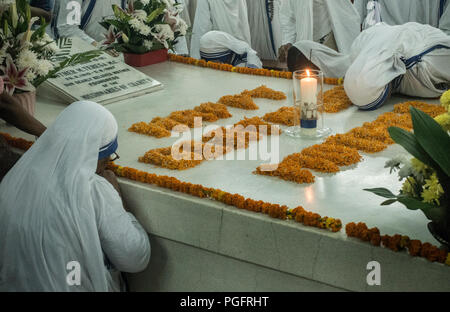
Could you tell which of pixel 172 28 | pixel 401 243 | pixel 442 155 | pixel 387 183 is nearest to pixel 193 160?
pixel 387 183

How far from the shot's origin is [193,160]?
9.12 ft

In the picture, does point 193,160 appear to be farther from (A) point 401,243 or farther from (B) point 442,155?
(B) point 442,155

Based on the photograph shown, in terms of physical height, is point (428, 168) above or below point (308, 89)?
above

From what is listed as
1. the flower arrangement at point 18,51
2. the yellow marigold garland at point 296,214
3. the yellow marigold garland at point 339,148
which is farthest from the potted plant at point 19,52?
the yellow marigold garland at point 339,148

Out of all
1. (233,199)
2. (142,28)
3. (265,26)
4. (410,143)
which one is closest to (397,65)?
(233,199)

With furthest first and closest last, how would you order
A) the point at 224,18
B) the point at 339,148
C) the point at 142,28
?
the point at 224,18
the point at 142,28
the point at 339,148

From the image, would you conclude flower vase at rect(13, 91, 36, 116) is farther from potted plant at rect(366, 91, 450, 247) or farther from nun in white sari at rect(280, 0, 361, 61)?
nun in white sari at rect(280, 0, 361, 61)

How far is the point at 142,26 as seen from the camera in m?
4.33

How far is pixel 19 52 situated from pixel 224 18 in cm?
334

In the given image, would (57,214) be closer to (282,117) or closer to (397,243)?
(397,243)

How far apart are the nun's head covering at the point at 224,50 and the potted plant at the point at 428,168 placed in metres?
3.55

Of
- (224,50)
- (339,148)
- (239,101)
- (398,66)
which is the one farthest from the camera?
(224,50)

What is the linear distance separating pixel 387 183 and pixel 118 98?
6.61 ft

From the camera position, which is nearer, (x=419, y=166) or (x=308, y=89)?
(x=419, y=166)
